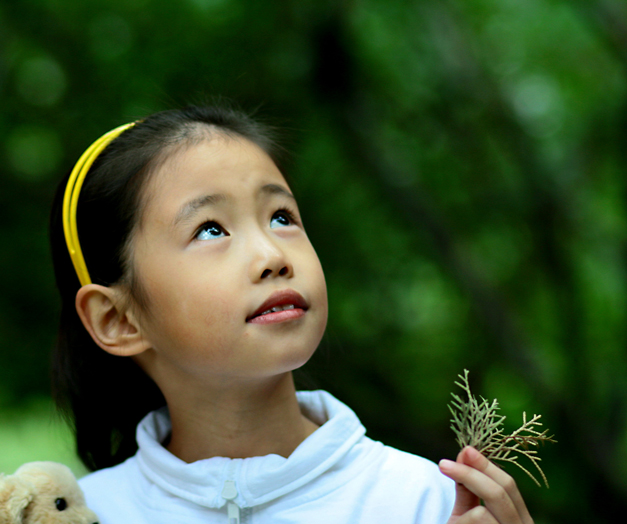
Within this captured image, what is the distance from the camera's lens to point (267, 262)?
1.64 meters

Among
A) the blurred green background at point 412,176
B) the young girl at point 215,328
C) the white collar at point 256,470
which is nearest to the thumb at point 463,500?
the young girl at point 215,328

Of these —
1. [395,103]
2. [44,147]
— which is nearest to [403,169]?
[395,103]

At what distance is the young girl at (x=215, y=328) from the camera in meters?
1.66

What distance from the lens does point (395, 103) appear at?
488 centimetres

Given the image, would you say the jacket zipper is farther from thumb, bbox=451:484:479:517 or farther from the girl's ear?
thumb, bbox=451:484:479:517

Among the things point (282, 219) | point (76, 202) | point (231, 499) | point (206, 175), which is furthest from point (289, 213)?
point (231, 499)

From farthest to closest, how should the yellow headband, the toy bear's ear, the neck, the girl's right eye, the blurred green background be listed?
the blurred green background < the yellow headband < the neck < the girl's right eye < the toy bear's ear

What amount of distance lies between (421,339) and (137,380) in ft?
10.5

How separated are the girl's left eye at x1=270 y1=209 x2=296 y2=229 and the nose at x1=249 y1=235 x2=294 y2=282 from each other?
0.50 feet

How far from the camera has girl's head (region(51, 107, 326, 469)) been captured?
5.39 ft

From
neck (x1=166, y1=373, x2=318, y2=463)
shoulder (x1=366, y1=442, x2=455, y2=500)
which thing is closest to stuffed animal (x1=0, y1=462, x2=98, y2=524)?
neck (x1=166, y1=373, x2=318, y2=463)

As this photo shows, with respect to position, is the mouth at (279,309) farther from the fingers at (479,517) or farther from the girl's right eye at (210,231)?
the fingers at (479,517)

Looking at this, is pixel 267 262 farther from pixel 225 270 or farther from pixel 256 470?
pixel 256 470

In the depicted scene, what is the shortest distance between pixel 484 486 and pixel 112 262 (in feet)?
3.94
